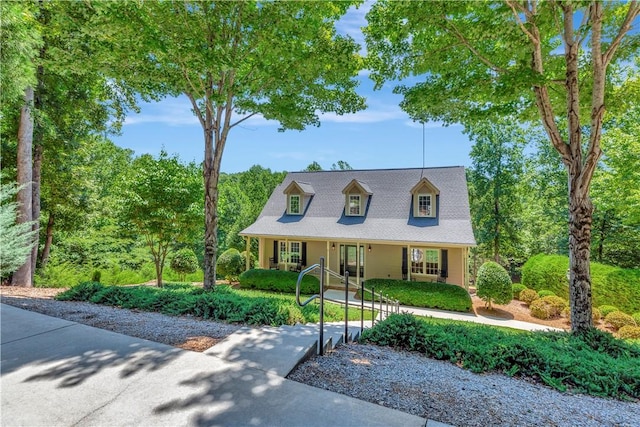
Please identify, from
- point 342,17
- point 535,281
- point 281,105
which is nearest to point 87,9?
point 281,105

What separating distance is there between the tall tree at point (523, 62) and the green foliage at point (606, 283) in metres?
7.29

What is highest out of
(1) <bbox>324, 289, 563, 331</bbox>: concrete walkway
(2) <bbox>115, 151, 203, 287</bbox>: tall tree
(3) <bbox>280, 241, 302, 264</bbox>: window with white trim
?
(2) <bbox>115, 151, 203, 287</bbox>: tall tree

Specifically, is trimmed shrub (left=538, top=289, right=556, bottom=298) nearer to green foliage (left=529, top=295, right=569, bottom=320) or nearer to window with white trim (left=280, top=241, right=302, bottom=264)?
green foliage (left=529, top=295, right=569, bottom=320)

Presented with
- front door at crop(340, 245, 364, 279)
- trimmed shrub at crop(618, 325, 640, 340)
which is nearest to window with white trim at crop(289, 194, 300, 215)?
front door at crop(340, 245, 364, 279)

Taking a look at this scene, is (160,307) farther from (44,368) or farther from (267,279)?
(267,279)

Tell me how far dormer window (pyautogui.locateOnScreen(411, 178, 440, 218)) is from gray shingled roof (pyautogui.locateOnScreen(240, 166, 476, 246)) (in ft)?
1.07

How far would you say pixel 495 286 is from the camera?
41.0 ft

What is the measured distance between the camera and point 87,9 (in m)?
6.57

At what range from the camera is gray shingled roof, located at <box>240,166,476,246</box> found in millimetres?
14539

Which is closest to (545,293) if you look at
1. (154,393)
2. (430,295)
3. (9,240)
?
(430,295)

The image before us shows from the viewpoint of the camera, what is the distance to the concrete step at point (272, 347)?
316cm

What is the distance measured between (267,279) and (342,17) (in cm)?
1139

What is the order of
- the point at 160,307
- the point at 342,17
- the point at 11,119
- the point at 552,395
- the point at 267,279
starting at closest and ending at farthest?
the point at 552,395
the point at 160,307
the point at 342,17
the point at 11,119
the point at 267,279

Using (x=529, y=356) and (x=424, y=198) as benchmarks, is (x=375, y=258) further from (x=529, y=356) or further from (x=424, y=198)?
(x=529, y=356)
